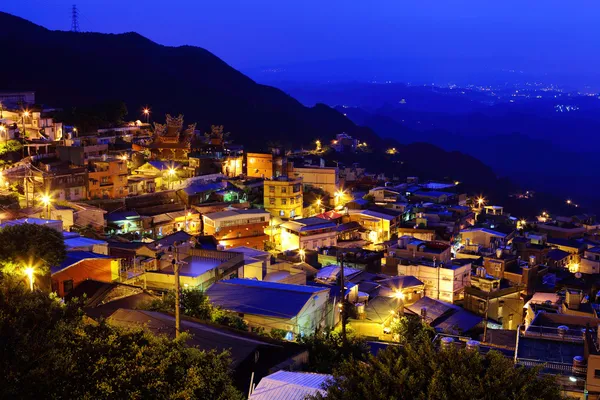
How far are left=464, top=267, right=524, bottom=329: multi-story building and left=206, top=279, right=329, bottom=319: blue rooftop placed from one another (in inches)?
271

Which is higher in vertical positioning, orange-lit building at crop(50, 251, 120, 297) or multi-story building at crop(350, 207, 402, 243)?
orange-lit building at crop(50, 251, 120, 297)

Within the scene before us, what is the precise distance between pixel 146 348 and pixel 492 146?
432 feet

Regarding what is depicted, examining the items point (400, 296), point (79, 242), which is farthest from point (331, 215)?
point (79, 242)

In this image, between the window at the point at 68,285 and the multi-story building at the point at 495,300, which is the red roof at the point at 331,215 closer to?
the multi-story building at the point at 495,300

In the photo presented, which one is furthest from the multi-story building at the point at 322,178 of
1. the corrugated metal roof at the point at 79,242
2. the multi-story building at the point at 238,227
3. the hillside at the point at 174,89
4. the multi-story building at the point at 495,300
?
the corrugated metal roof at the point at 79,242

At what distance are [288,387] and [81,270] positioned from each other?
8.87 m

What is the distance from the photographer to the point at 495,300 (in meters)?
19.3

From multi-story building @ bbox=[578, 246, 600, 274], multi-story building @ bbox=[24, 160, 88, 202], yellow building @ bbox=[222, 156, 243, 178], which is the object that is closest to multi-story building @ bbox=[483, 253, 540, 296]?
multi-story building @ bbox=[578, 246, 600, 274]

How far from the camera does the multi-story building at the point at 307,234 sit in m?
26.1

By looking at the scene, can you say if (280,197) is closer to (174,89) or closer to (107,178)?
(107,178)

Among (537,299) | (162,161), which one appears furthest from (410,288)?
(162,161)

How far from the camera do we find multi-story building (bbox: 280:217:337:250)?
85.5ft

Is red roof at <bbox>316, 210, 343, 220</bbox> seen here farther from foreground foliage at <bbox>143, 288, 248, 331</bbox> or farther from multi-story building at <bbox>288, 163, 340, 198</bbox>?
foreground foliage at <bbox>143, 288, 248, 331</bbox>

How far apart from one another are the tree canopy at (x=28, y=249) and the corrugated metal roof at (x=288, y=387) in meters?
7.42
